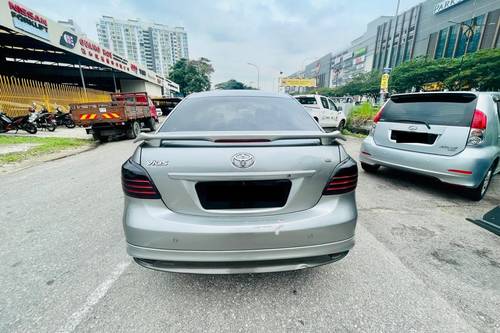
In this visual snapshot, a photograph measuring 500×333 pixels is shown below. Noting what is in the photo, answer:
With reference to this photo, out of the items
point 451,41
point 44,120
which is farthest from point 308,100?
point 451,41

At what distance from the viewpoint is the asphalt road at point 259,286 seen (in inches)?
62.3

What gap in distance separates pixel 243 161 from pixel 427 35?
5968 centimetres

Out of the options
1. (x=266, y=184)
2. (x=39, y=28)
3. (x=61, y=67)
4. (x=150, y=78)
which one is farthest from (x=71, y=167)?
(x=150, y=78)

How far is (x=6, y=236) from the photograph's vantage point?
2666 millimetres

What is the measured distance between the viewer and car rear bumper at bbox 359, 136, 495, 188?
3.21m

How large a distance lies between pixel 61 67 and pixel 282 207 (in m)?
32.8

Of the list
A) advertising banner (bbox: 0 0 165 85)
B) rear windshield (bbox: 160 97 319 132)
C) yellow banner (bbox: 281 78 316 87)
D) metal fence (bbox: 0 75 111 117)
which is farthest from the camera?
yellow banner (bbox: 281 78 316 87)

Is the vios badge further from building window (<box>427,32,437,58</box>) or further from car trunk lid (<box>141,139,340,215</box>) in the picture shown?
building window (<box>427,32,437,58</box>)

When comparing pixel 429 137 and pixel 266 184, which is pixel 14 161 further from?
pixel 429 137

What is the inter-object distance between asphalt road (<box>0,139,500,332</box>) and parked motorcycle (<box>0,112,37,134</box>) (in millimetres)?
9740

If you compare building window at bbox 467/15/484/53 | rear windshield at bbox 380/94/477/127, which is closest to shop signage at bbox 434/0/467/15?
building window at bbox 467/15/484/53

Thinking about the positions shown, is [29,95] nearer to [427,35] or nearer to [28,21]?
[28,21]

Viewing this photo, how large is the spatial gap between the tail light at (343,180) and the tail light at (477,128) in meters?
2.86

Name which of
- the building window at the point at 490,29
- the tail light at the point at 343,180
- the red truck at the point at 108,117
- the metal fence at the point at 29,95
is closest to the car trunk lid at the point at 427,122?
the tail light at the point at 343,180
